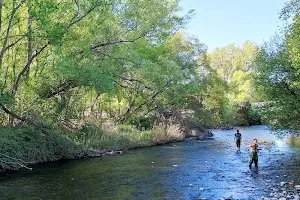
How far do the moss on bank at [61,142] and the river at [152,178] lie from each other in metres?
0.98

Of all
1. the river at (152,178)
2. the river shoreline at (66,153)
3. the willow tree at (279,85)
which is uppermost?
the willow tree at (279,85)

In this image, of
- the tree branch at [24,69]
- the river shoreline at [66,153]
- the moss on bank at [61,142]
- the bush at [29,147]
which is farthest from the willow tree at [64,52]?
the river shoreline at [66,153]

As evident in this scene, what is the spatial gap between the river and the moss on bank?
98 centimetres

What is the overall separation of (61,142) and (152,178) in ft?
28.6

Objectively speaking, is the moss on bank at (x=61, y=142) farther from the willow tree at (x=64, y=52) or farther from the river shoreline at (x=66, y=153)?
the willow tree at (x=64, y=52)

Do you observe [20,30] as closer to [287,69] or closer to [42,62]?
[42,62]

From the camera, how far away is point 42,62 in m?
23.7

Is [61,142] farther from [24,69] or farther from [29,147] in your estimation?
[24,69]

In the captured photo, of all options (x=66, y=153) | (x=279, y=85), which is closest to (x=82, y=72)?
(x=66, y=153)

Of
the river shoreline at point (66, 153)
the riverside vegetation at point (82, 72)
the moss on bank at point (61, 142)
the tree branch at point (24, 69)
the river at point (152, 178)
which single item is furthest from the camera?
the tree branch at point (24, 69)

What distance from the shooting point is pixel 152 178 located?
17.4 m

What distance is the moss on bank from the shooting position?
756 inches

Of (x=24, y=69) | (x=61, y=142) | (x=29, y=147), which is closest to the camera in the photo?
(x=29, y=147)

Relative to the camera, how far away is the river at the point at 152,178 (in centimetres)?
1402
